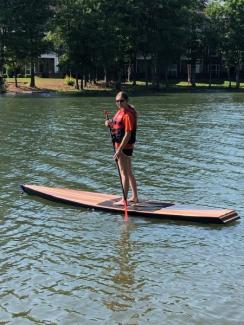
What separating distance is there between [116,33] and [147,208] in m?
69.2

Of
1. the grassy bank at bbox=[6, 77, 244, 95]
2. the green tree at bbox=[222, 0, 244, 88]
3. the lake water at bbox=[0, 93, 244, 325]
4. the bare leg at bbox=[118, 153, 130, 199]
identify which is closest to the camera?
the lake water at bbox=[0, 93, 244, 325]

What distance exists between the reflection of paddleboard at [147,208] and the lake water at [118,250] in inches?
7.7

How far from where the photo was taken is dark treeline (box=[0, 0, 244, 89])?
248 ft

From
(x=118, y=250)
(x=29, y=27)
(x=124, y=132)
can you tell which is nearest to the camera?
(x=118, y=250)

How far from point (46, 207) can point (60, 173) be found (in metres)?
4.73

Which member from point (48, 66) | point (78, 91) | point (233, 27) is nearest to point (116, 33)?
point (78, 91)

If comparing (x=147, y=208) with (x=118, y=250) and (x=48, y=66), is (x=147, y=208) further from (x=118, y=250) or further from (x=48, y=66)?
(x=48, y=66)

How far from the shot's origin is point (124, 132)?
43.0 ft

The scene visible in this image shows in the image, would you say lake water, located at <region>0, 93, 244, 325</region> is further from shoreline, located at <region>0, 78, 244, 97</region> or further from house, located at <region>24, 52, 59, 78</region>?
house, located at <region>24, 52, 59, 78</region>

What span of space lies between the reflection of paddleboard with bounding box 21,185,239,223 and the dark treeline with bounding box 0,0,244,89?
205 ft

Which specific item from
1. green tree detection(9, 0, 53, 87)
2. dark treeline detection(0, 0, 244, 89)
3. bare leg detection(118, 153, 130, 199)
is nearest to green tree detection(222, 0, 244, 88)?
dark treeline detection(0, 0, 244, 89)

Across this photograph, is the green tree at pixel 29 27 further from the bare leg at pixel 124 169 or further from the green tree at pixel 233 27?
the bare leg at pixel 124 169

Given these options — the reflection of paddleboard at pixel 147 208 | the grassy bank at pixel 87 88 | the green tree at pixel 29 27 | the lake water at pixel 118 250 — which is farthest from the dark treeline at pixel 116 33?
the reflection of paddleboard at pixel 147 208

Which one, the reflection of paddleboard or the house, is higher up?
the house
